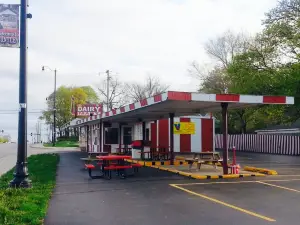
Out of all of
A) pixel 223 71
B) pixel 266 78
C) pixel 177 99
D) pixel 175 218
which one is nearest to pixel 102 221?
pixel 175 218

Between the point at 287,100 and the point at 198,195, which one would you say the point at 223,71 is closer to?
the point at 287,100

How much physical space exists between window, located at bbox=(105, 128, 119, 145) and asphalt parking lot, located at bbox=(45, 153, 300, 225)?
611 inches

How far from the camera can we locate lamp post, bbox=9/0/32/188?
10062 mm

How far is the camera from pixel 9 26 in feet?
33.3

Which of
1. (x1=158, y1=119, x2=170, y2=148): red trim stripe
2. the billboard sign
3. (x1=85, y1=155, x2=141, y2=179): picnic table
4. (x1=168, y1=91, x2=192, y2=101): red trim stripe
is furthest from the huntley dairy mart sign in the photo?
the billboard sign

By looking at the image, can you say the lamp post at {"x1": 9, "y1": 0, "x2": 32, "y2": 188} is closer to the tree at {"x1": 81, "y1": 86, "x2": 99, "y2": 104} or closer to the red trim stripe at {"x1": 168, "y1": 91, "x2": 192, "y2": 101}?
the red trim stripe at {"x1": 168, "y1": 91, "x2": 192, "y2": 101}

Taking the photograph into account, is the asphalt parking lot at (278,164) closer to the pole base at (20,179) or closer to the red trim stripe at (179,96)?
the red trim stripe at (179,96)

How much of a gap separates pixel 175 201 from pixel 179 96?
4425 mm

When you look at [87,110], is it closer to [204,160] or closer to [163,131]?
[163,131]

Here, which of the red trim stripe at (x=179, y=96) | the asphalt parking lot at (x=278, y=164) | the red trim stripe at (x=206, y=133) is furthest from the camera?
the red trim stripe at (x=206, y=133)

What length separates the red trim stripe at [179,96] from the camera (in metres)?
11.8

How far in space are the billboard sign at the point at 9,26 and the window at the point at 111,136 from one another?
17.9 m

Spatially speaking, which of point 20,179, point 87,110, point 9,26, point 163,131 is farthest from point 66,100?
point 20,179

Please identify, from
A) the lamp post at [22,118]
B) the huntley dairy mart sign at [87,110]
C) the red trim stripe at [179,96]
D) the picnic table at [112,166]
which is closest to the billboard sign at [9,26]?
the lamp post at [22,118]
